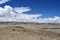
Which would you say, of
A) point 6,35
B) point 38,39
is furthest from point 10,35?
point 38,39

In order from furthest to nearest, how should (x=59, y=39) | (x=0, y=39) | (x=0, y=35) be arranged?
(x=59, y=39)
(x=0, y=35)
(x=0, y=39)

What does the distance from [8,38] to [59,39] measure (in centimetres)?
981

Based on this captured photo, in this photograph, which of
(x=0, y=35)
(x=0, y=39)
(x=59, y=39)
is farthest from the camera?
(x=59, y=39)

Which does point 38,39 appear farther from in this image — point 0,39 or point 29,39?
point 0,39

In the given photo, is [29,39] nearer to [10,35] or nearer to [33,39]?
[33,39]

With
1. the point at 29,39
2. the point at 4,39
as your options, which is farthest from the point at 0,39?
the point at 29,39

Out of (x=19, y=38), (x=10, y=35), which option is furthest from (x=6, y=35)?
(x=19, y=38)

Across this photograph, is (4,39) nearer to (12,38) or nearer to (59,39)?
(12,38)

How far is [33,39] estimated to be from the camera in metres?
28.5

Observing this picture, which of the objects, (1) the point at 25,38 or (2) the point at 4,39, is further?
(1) the point at 25,38

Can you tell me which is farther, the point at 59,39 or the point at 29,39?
the point at 59,39

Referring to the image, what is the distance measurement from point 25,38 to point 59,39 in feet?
22.8

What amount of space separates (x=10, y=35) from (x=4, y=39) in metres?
2.67

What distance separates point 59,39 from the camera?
32656 mm
